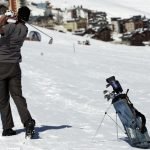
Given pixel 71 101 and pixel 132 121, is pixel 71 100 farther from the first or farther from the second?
pixel 132 121

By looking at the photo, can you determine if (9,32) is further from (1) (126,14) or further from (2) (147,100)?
(1) (126,14)

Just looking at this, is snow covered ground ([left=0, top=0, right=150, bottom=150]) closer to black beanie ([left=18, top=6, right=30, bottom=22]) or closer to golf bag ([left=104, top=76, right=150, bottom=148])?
golf bag ([left=104, top=76, right=150, bottom=148])

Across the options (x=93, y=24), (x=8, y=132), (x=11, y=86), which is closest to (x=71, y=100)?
(x=8, y=132)

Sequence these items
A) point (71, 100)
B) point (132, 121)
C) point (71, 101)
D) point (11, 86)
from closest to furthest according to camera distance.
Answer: point (132, 121), point (11, 86), point (71, 101), point (71, 100)

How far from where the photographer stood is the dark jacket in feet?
18.8

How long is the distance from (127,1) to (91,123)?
584 ft

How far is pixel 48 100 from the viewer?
31.9 feet

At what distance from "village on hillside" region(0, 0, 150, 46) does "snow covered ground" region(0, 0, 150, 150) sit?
250 ft

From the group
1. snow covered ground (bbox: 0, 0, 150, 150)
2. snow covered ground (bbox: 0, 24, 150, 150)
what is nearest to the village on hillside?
snow covered ground (bbox: 0, 24, 150, 150)

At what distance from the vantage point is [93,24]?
4783 inches

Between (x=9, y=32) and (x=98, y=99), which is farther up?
(x=9, y=32)

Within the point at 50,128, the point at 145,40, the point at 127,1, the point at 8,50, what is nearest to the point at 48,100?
the point at 50,128

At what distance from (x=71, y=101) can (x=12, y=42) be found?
4144mm

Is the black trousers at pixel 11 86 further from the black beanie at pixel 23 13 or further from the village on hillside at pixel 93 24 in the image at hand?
the village on hillside at pixel 93 24
